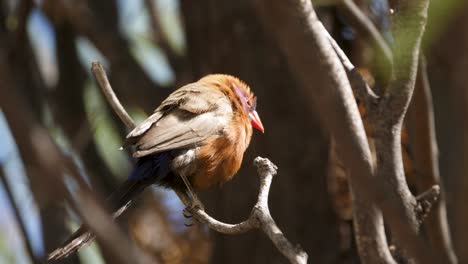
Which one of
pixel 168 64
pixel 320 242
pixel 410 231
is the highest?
pixel 410 231

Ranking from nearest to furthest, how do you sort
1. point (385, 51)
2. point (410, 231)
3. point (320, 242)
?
point (410, 231) < point (385, 51) < point (320, 242)

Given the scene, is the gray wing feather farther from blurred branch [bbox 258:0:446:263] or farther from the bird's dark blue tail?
blurred branch [bbox 258:0:446:263]

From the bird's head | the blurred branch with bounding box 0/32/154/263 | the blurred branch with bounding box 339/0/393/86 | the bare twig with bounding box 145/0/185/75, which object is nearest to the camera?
the blurred branch with bounding box 0/32/154/263

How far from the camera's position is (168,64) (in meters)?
7.23

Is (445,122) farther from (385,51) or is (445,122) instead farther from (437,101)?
(385,51)

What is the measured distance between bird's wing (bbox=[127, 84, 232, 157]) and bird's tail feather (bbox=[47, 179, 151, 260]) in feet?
0.62

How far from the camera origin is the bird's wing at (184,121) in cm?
504

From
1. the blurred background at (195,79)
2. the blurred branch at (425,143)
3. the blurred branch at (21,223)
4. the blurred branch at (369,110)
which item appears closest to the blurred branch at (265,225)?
the blurred branch at (369,110)

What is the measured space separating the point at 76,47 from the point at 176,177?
2.17 m

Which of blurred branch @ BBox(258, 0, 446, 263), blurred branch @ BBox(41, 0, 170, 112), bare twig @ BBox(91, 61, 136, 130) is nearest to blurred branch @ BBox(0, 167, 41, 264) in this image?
bare twig @ BBox(91, 61, 136, 130)

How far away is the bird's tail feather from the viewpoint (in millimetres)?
3898

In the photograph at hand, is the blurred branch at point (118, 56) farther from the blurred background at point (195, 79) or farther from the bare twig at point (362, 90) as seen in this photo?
the bare twig at point (362, 90)

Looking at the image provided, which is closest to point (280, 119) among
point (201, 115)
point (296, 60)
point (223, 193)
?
Result: point (223, 193)

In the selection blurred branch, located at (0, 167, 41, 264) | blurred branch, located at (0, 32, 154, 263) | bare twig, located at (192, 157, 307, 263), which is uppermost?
blurred branch, located at (0, 32, 154, 263)
